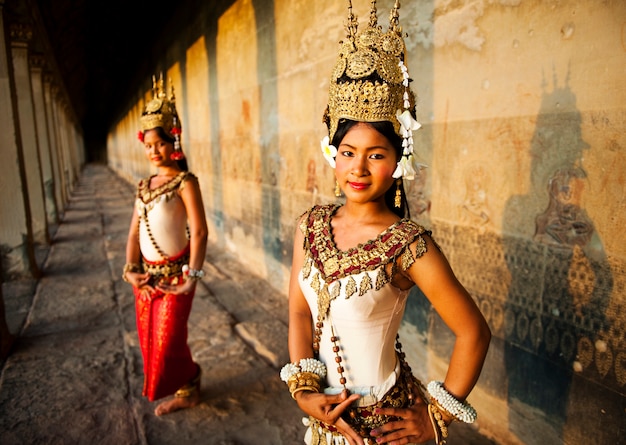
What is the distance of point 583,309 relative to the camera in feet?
6.70

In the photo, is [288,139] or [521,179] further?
[288,139]

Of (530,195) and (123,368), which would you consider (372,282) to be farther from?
(123,368)

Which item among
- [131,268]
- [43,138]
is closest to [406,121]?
[131,268]

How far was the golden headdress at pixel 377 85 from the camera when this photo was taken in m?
1.31

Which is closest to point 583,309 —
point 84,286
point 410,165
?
point 410,165

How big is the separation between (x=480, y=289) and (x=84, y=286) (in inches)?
199

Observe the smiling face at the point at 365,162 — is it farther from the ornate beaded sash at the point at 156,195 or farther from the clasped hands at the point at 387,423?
the ornate beaded sash at the point at 156,195

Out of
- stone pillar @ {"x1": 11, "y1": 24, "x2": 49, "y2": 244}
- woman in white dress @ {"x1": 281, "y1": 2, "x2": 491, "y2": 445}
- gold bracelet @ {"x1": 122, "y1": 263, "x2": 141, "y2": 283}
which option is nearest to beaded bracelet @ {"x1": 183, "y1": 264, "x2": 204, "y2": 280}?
gold bracelet @ {"x1": 122, "y1": 263, "x2": 141, "y2": 283}

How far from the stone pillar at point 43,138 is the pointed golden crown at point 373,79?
35.0 ft

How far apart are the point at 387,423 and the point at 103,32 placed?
53.0 ft

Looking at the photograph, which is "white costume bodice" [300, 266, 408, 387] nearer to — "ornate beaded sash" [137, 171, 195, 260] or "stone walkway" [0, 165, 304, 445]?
"stone walkway" [0, 165, 304, 445]

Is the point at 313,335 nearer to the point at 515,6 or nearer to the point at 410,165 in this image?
the point at 410,165

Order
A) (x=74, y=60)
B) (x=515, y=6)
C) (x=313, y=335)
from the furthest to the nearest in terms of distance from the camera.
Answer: (x=74, y=60)
(x=515, y=6)
(x=313, y=335)

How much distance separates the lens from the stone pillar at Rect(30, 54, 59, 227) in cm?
1008
